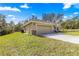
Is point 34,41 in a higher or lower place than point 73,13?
lower

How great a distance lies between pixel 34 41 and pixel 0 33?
13.4 inches

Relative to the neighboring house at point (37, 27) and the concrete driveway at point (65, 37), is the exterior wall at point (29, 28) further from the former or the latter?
the concrete driveway at point (65, 37)

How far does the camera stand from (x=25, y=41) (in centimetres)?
248

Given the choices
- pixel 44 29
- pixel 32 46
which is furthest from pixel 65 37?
pixel 32 46

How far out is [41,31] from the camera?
2.51 m

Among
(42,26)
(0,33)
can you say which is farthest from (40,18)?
(0,33)

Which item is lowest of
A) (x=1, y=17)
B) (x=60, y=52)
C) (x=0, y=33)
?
(x=60, y=52)

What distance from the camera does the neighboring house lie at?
2498 mm

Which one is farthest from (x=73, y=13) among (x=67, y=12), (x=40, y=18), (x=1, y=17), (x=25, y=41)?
(x=1, y=17)

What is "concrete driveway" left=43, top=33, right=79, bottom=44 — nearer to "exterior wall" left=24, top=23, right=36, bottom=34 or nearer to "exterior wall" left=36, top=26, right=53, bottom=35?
"exterior wall" left=36, top=26, right=53, bottom=35

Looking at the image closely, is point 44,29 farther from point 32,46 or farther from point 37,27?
point 32,46

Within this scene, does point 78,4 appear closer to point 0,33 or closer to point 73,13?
point 73,13

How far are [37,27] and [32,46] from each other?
0.19 meters

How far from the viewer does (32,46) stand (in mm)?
A: 2465
